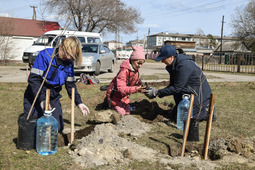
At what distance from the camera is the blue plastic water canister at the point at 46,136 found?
3.39 meters

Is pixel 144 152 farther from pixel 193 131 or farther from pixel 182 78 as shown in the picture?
pixel 182 78

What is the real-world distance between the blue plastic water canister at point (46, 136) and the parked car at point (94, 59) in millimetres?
8810

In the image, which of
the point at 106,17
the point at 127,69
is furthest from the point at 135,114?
the point at 106,17

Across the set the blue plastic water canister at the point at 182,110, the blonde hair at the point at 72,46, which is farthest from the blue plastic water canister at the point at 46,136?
the blue plastic water canister at the point at 182,110

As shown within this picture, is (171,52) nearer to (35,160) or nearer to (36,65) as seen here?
(36,65)

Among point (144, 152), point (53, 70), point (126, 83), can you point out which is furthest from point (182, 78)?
point (53, 70)

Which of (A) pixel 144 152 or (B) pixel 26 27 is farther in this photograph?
(B) pixel 26 27

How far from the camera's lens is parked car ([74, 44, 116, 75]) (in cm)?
1251

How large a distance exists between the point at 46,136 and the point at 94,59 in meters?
9.52

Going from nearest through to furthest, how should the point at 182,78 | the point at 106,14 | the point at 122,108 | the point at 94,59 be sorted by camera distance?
1. the point at 182,78
2. the point at 122,108
3. the point at 94,59
4. the point at 106,14

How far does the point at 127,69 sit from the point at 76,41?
1.50 metres

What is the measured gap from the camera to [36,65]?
3.73 meters

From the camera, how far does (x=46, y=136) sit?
3434 millimetres

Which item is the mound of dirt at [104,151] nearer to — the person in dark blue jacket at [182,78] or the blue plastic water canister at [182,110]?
the person in dark blue jacket at [182,78]
